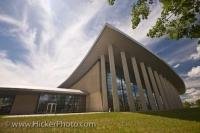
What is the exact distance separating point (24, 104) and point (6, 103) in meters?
2.79

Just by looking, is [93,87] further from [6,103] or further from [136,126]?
[136,126]

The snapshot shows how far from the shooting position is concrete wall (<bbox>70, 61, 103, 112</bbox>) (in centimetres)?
3082


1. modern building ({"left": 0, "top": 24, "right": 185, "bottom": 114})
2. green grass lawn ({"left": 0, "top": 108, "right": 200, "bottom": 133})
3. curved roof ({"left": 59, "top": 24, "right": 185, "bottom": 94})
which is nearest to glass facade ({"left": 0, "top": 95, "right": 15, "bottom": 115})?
modern building ({"left": 0, "top": 24, "right": 185, "bottom": 114})

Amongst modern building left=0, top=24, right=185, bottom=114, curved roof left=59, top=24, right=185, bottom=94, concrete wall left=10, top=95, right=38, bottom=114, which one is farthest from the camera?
concrete wall left=10, top=95, right=38, bottom=114

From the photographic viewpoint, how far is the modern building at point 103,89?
23475mm

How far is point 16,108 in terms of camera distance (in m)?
26.5

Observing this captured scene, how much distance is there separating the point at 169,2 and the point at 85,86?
31075mm

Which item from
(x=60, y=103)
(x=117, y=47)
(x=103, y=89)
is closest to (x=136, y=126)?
(x=103, y=89)

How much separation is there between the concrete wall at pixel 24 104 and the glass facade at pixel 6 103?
58 centimetres

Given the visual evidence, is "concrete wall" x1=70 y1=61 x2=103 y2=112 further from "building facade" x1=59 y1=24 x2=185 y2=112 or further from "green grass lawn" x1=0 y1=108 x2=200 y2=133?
"green grass lawn" x1=0 y1=108 x2=200 y2=133

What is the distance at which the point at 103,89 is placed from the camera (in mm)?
25094

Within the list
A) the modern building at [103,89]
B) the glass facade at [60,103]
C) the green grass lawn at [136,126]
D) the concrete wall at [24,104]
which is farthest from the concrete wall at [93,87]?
the green grass lawn at [136,126]

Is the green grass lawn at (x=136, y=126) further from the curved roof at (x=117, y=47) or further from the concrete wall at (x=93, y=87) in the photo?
the concrete wall at (x=93, y=87)

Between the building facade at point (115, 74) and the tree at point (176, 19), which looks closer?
the tree at point (176, 19)
